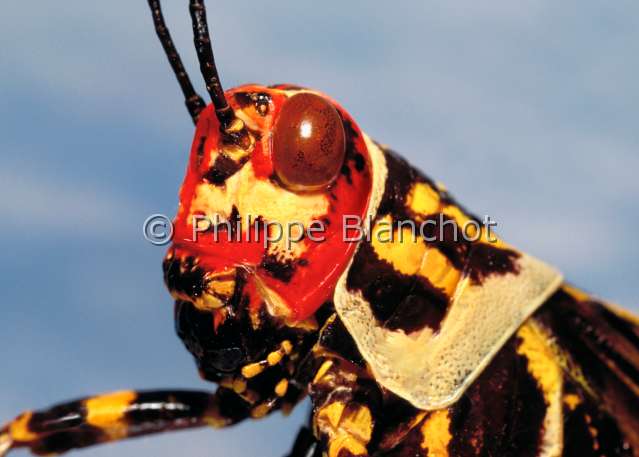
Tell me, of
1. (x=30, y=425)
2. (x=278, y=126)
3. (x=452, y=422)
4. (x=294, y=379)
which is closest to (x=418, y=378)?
(x=452, y=422)

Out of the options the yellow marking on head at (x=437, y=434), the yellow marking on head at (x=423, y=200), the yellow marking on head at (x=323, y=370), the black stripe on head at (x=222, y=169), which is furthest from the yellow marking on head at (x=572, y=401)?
the black stripe on head at (x=222, y=169)

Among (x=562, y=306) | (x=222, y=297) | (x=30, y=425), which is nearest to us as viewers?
(x=222, y=297)

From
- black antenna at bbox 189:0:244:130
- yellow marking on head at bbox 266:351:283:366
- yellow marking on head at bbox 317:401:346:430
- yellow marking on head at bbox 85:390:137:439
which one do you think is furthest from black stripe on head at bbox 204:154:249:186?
yellow marking on head at bbox 85:390:137:439

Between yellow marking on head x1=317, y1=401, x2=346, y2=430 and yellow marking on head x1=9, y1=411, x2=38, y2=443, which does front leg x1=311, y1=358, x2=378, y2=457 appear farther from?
yellow marking on head x1=9, y1=411, x2=38, y2=443

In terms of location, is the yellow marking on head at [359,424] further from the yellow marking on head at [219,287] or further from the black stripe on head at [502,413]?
the yellow marking on head at [219,287]

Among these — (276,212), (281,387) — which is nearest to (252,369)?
(281,387)

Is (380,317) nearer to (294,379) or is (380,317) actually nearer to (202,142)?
(294,379)
